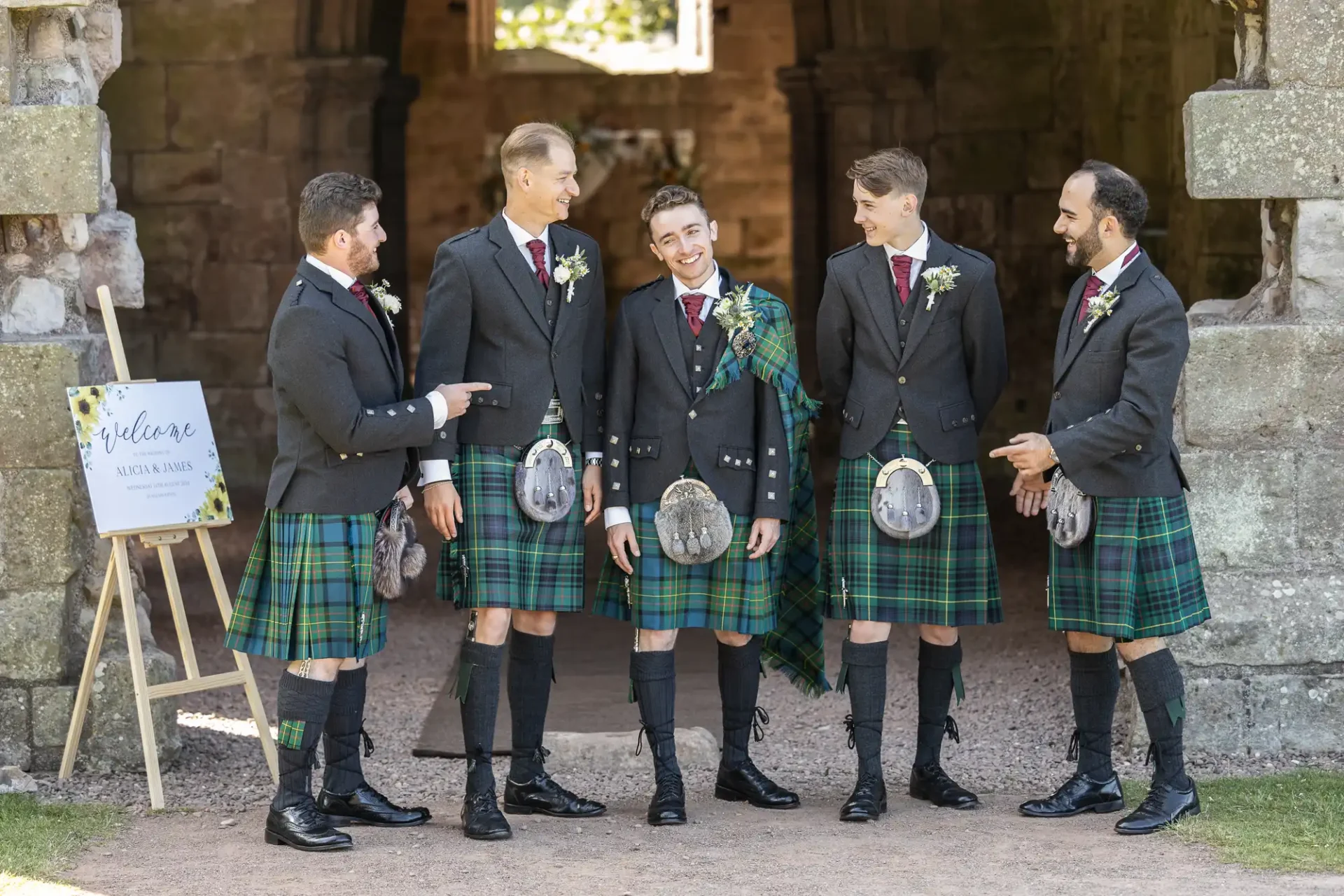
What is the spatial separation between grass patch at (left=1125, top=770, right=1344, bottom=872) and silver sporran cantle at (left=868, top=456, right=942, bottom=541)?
97cm

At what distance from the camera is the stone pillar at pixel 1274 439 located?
505cm

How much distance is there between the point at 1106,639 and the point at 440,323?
1894 millimetres

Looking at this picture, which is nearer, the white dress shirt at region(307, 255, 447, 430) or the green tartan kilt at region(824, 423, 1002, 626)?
the white dress shirt at region(307, 255, 447, 430)

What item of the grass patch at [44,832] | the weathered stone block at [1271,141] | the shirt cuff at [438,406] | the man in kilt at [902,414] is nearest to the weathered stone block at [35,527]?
the grass patch at [44,832]

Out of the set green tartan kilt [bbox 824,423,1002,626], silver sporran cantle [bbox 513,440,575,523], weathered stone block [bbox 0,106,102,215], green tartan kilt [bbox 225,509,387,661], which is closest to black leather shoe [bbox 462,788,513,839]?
green tartan kilt [bbox 225,509,387,661]

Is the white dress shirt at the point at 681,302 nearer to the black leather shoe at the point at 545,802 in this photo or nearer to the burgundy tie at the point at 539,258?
the burgundy tie at the point at 539,258

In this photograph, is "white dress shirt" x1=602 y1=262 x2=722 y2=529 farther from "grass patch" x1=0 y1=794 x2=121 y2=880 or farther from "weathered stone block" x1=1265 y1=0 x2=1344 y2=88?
"weathered stone block" x1=1265 y1=0 x2=1344 y2=88

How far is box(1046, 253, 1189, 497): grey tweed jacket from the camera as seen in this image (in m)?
4.23

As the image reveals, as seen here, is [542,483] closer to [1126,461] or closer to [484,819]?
[484,819]

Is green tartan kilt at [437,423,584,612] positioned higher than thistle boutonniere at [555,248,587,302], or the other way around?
thistle boutonniere at [555,248,587,302]

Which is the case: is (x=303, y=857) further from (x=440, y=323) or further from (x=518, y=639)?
(x=440, y=323)

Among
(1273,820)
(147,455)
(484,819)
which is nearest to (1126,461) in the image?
(1273,820)

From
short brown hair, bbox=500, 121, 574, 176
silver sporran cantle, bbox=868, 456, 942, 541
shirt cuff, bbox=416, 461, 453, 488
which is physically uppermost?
short brown hair, bbox=500, 121, 574, 176

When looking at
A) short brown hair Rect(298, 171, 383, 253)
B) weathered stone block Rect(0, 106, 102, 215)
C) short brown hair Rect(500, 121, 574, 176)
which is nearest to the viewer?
short brown hair Rect(298, 171, 383, 253)
